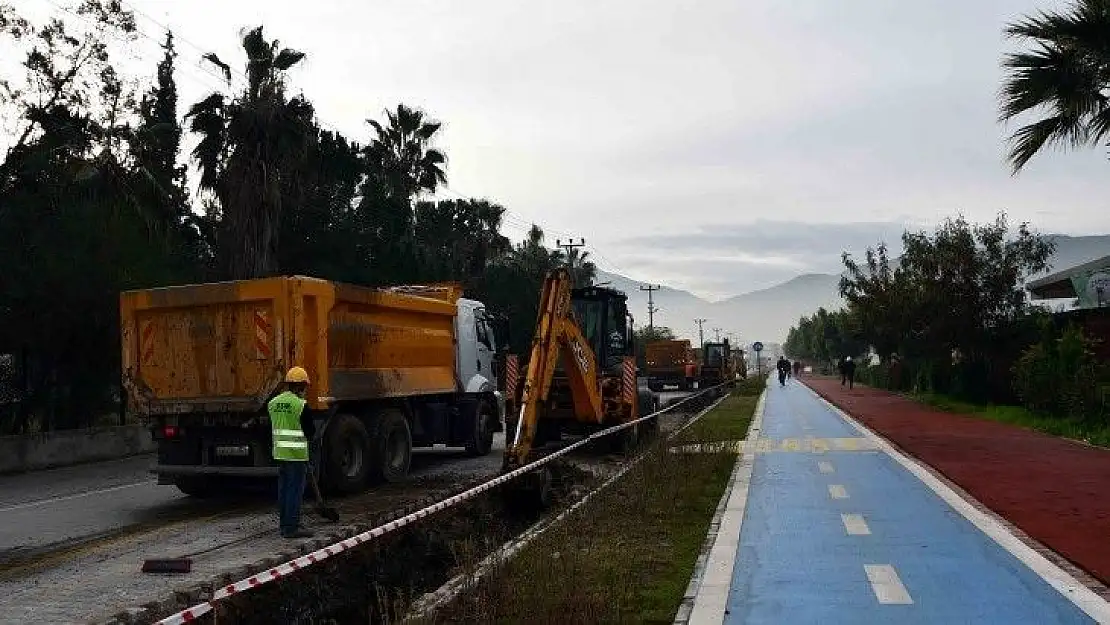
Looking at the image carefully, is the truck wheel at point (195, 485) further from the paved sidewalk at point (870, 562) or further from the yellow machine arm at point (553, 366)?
the paved sidewalk at point (870, 562)

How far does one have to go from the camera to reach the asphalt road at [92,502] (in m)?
9.88

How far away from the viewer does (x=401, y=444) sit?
1320cm

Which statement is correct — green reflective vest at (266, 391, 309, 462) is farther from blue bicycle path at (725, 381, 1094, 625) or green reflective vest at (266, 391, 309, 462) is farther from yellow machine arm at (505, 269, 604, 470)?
blue bicycle path at (725, 381, 1094, 625)

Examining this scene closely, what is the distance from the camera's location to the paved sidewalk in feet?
20.9

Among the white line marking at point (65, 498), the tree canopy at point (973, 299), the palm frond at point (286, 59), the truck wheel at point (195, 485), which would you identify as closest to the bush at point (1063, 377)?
the tree canopy at point (973, 299)

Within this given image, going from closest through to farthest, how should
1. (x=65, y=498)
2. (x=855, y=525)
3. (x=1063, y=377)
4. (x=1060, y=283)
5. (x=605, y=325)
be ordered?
(x=855, y=525) → (x=65, y=498) → (x=605, y=325) → (x=1063, y=377) → (x=1060, y=283)

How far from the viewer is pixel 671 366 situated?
50.6m

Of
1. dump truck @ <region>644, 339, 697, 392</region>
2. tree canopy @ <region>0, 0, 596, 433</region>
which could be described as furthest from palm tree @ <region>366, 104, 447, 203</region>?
dump truck @ <region>644, 339, 697, 392</region>

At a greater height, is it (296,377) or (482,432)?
(296,377)

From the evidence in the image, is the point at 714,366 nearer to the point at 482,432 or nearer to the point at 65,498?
the point at 482,432

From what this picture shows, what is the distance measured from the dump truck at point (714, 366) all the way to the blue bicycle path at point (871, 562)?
38700 mm

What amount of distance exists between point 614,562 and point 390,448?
6012 mm

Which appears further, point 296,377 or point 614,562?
point 296,377

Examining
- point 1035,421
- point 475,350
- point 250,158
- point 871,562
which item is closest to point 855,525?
point 871,562
